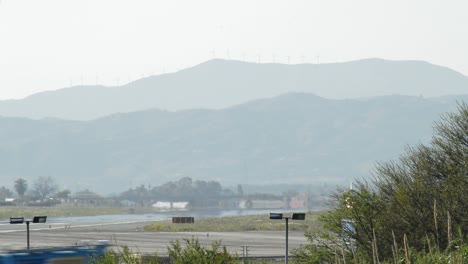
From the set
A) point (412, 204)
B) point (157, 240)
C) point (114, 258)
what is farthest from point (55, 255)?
point (157, 240)

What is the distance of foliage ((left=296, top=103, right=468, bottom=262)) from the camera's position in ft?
105

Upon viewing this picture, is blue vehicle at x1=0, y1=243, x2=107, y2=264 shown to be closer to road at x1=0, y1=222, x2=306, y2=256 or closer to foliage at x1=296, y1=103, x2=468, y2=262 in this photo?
foliage at x1=296, y1=103, x2=468, y2=262

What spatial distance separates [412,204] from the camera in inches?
1289

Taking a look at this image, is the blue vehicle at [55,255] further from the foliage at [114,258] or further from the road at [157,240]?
the road at [157,240]

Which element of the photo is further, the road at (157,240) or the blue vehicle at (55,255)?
the road at (157,240)

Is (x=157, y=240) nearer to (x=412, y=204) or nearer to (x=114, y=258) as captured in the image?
(x=412, y=204)

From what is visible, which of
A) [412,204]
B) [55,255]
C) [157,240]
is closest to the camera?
[55,255]

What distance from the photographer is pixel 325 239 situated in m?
34.5

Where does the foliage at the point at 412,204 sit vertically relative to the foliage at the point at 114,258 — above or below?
above

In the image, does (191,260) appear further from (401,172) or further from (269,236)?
(269,236)

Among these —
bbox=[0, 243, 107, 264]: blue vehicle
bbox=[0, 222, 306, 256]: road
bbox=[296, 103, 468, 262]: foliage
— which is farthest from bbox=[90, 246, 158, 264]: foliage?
bbox=[0, 222, 306, 256]: road

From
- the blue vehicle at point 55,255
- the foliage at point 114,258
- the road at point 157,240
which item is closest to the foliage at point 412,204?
the foliage at point 114,258

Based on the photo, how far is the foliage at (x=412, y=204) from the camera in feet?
105

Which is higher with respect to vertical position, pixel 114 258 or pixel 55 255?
pixel 55 255
